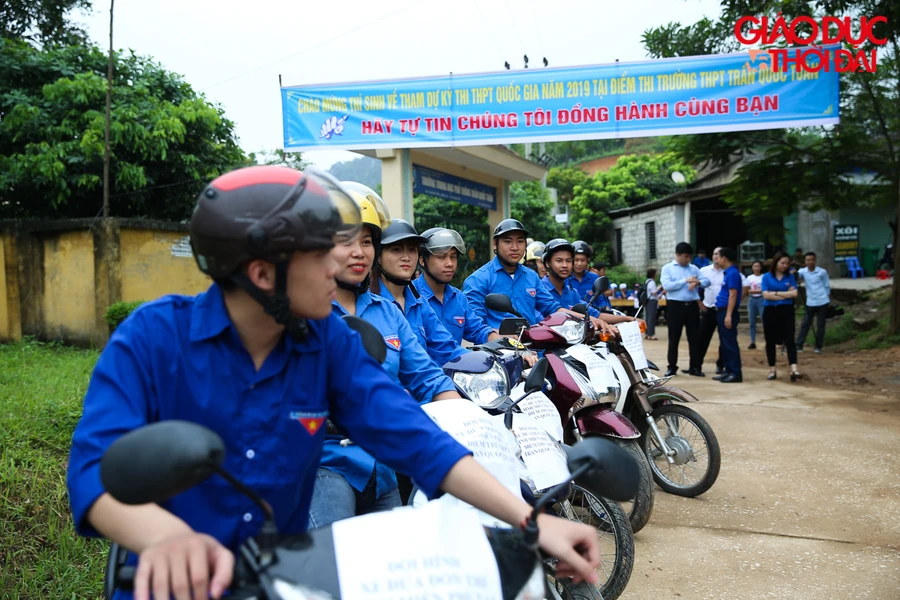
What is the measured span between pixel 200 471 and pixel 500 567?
22.0 inches

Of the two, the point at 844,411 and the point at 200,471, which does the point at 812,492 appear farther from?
the point at 200,471

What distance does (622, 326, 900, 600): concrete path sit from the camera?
3.70 metres

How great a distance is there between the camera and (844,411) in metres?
7.79

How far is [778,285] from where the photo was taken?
981 cm

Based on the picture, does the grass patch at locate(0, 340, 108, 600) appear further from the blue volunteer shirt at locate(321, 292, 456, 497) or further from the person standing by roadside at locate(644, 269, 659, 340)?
the person standing by roadside at locate(644, 269, 659, 340)

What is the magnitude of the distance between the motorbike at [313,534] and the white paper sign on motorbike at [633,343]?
3.51 meters

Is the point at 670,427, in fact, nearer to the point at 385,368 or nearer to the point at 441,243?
the point at 441,243

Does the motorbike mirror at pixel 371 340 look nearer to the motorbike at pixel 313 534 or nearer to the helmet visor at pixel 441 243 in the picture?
the motorbike at pixel 313 534

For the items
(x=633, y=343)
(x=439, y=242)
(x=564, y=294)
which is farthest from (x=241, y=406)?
(x=564, y=294)

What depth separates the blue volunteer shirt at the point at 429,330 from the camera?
3.45 metres

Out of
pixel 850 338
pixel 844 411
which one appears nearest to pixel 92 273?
pixel 844 411

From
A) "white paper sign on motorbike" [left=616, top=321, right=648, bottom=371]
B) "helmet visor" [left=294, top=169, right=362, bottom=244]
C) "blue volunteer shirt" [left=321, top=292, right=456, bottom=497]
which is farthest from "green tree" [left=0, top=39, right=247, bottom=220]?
"helmet visor" [left=294, top=169, right=362, bottom=244]

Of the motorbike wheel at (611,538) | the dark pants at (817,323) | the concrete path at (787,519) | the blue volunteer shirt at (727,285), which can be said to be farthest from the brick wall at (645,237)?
the motorbike wheel at (611,538)

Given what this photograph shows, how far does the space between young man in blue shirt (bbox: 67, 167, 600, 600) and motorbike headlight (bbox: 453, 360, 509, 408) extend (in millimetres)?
1206
